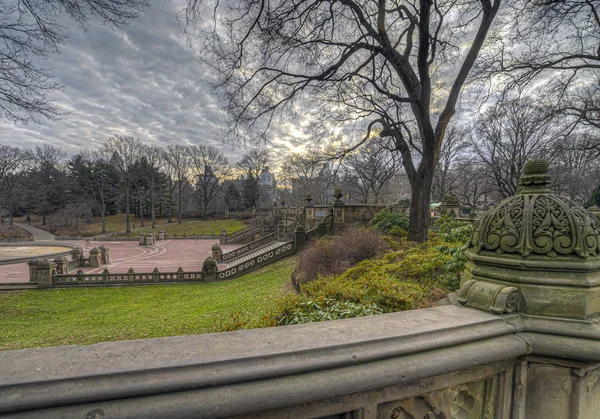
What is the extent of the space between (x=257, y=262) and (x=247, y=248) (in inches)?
252

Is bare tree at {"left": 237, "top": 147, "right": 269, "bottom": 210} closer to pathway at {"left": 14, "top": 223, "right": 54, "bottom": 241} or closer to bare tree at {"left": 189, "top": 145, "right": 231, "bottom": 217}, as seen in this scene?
bare tree at {"left": 189, "top": 145, "right": 231, "bottom": 217}

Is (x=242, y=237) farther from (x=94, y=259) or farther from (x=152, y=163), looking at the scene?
(x=152, y=163)

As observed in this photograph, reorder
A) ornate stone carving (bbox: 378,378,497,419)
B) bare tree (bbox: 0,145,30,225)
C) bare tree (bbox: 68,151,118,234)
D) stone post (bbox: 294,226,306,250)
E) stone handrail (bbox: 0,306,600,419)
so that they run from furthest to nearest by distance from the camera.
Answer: bare tree (bbox: 68,151,118,234) < bare tree (bbox: 0,145,30,225) < stone post (bbox: 294,226,306,250) < ornate stone carving (bbox: 378,378,497,419) < stone handrail (bbox: 0,306,600,419)

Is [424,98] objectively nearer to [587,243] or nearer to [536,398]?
[587,243]

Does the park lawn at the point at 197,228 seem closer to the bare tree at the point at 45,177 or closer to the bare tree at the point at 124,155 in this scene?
the bare tree at the point at 124,155

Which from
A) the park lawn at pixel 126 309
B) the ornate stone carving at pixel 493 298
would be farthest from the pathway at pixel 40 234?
the ornate stone carving at pixel 493 298

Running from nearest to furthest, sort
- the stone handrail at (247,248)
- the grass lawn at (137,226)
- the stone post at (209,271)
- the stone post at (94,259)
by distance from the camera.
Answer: the stone post at (209,271) → the stone post at (94,259) → the stone handrail at (247,248) → the grass lawn at (137,226)

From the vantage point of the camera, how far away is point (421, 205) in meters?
9.38

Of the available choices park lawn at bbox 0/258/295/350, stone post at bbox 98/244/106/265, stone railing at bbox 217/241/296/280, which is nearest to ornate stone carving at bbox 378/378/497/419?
park lawn at bbox 0/258/295/350

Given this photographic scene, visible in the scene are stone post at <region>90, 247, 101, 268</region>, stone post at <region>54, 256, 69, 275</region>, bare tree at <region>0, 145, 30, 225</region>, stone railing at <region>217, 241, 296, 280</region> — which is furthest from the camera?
bare tree at <region>0, 145, 30, 225</region>

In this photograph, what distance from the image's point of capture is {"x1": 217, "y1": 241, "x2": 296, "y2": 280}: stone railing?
15.9 metres

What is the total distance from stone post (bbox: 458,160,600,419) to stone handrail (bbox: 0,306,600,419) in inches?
0.4

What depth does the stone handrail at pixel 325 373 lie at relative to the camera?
3.27 feet

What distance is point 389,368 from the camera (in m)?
1.29
